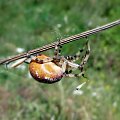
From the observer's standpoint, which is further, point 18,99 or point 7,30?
point 7,30

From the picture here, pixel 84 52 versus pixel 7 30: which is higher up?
pixel 84 52

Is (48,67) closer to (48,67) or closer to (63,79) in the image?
(48,67)

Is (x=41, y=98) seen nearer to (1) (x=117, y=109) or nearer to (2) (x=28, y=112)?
(2) (x=28, y=112)

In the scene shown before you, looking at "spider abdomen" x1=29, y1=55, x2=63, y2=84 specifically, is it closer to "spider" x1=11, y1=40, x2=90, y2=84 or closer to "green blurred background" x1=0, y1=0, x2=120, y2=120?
"spider" x1=11, y1=40, x2=90, y2=84

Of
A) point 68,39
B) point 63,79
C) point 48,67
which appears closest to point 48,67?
point 48,67

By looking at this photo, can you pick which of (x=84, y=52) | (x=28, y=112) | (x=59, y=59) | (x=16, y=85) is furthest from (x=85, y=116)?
(x=59, y=59)

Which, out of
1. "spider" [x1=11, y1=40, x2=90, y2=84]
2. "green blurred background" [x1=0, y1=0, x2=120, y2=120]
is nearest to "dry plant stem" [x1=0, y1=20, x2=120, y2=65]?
"spider" [x1=11, y1=40, x2=90, y2=84]
